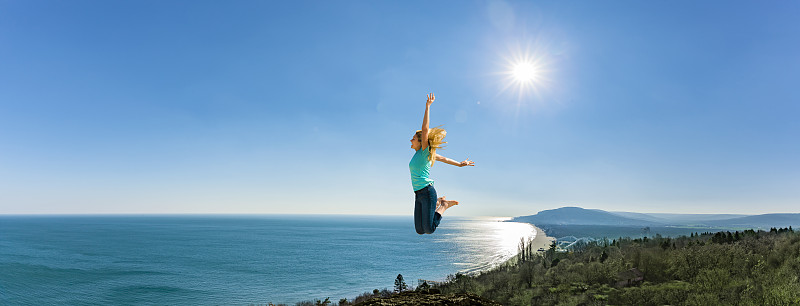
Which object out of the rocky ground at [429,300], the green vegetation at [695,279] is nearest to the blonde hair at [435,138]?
the rocky ground at [429,300]

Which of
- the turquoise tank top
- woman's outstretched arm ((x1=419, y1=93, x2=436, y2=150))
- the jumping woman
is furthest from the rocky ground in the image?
woman's outstretched arm ((x1=419, y1=93, x2=436, y2=150))

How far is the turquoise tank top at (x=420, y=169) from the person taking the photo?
4.63 metres

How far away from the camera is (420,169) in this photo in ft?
15.5

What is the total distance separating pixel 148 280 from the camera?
217 feet

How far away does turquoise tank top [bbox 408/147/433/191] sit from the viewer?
463 centimetres

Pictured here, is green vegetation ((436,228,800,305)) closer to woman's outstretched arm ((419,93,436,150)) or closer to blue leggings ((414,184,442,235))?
blue leggings ((414,184,442,235))

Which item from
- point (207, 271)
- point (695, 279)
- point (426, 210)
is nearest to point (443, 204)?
point (426, 210)

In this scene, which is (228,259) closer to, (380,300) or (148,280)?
(148,280)

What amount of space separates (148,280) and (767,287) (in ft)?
262

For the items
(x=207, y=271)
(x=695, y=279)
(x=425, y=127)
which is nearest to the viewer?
(x=425, y=127)

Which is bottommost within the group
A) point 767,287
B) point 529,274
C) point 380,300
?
point 529,274

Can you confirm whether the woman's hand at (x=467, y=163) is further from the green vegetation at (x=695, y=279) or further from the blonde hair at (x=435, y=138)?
the green vegetation at (x=695, y=279)

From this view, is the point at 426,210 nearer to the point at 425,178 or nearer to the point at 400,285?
the point at 425,178

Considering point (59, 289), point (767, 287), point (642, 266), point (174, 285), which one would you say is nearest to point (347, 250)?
point (174, 285)
